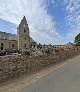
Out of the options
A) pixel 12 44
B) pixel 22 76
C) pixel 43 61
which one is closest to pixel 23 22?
pixel 12 44

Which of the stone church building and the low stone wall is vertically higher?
the stone church building

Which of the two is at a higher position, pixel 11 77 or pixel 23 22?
pixel 23 22

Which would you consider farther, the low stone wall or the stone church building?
the stone church building

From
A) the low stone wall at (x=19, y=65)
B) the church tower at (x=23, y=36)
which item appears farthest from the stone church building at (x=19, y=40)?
the low stone wall at (x=19, y=65)

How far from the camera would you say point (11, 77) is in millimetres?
14789

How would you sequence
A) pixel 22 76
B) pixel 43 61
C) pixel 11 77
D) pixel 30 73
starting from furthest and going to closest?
pixel 43 61 < pixel 30 73 < pixel 22 76 < pixel 11 77

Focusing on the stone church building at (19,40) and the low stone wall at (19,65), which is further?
the stone church building at (19,40)

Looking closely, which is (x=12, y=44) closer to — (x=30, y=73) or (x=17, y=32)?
(x=17, y=32)

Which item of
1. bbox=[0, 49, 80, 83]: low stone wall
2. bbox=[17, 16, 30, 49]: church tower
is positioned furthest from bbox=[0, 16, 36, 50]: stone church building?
bbox=[0, 49, 80, 83]: low stone wall

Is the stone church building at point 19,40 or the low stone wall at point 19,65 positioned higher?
the stone church building at point 19,40

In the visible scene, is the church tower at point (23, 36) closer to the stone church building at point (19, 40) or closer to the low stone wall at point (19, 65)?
the stone church building at point (19, 40)

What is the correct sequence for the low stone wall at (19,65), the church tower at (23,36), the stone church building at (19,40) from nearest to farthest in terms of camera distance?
the low stone wall at (19,65), the stone church building at (19,40), the church tower at (23,36)

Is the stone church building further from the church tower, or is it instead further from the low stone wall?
the low stone wall

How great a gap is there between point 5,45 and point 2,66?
7594 centimetres
